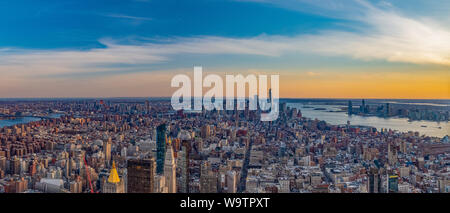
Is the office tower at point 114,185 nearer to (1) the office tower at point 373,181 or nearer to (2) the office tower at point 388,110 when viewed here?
(1) the office tower at point 373,181

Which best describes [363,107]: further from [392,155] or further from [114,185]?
[114,185]

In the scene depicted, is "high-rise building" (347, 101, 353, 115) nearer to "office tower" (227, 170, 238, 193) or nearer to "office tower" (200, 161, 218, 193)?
"office tower" (227, 170, 238, 193)

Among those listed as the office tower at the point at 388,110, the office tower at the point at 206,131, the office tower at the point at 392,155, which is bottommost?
the office tower at the point at 392,155

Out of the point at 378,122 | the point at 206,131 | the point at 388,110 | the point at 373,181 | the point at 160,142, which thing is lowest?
the point at 373,181

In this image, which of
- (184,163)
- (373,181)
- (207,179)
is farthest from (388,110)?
(184,163)

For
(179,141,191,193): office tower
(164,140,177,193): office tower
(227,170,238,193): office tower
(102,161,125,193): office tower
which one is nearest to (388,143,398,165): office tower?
(227,170,238,193): office tower

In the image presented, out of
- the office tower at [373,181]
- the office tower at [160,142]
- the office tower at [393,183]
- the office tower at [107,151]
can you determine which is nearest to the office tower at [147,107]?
the office tower at [160,142]

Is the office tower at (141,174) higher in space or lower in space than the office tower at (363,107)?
lower
